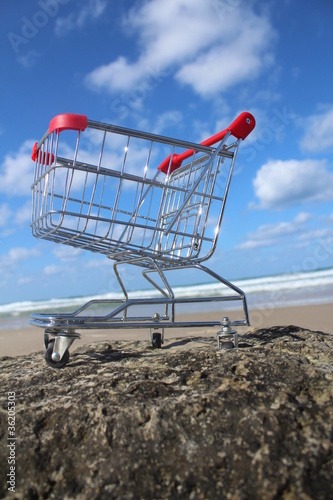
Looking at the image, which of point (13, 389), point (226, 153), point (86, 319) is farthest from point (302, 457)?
point (226, 153)

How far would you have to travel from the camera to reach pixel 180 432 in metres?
1.51

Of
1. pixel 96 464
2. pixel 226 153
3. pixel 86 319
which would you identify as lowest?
pixel 96 464

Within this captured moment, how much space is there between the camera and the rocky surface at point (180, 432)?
1.31 metres

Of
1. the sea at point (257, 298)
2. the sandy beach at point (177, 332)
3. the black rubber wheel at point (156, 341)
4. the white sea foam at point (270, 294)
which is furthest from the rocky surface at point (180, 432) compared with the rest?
the white sea foam at point (270, 294)

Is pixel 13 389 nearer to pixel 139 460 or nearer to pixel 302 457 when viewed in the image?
pixel 139 460

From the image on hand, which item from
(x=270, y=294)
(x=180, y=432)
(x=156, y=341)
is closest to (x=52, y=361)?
(x=156, y=341)

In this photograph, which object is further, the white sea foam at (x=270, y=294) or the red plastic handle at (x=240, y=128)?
the white sea foam at (x=270, y=294)

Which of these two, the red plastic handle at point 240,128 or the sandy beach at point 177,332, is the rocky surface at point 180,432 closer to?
the red plastic handle at point 240,128

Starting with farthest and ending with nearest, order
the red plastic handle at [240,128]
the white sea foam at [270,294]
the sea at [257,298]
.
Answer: the white sea foam at [270,294]
the sea at [257,298]
the red plastic handle at [240,128]

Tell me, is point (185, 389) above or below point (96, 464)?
above

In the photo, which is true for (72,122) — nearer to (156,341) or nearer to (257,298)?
(156,341)

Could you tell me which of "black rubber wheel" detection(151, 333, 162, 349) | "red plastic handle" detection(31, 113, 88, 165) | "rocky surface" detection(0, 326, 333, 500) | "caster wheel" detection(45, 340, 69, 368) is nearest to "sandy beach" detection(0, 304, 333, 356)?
"black rubber wheel" detection(151, 333, 162, 349)

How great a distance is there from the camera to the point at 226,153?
10.5 ft

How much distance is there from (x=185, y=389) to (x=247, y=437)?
42cm
